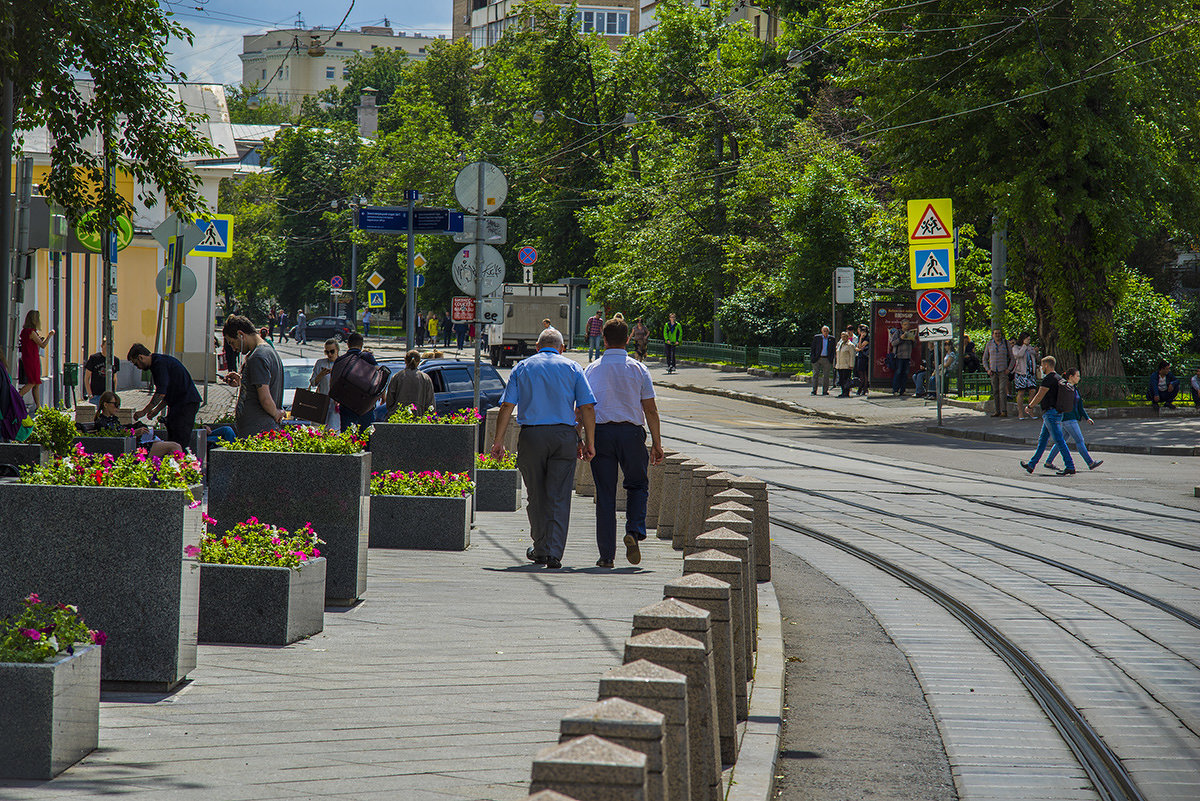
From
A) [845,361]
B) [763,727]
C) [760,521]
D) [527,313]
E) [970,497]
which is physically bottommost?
[970,497]

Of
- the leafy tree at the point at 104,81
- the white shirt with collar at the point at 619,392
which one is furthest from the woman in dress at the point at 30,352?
the white shirt with collar at the point at 619,392

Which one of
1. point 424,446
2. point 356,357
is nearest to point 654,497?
point 424,446

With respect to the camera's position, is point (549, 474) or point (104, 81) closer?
point (549, 474)

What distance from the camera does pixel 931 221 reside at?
26.1 meters

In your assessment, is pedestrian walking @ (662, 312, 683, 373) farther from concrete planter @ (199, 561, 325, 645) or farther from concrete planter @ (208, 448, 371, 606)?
concrete planter @ (199, 561, 325, 645)

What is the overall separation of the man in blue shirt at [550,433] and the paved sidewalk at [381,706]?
1.08 meters

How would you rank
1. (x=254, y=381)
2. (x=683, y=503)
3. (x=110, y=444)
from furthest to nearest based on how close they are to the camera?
(x=254, y=381)
(x=110, y=444)
(x=683, y=503)

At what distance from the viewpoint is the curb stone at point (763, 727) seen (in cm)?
464

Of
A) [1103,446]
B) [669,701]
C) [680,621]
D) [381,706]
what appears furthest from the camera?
[1103,446]

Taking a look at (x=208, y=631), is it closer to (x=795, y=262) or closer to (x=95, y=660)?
(x=95, y=660)

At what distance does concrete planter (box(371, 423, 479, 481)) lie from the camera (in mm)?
11266

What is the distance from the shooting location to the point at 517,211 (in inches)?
2542

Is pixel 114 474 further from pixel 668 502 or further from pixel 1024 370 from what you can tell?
pixel 1024 370

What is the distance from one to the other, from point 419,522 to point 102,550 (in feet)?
17.7
